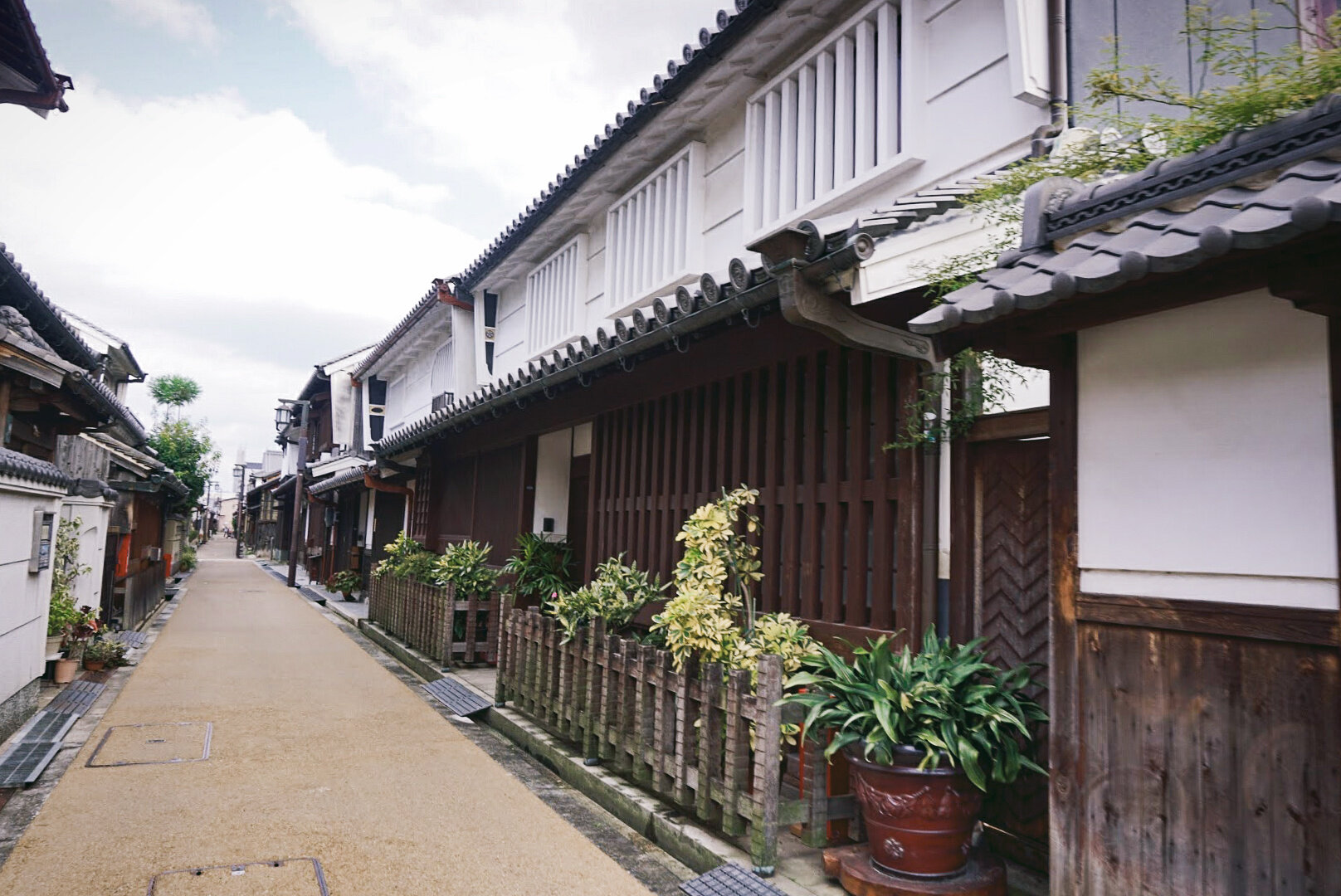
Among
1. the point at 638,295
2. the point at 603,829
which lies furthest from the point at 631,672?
the point at 638,295

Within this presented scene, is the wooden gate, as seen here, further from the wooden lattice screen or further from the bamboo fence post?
the bamboo fence post

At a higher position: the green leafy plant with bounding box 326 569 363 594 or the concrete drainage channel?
the green leafy plant with bounding box 326 569 363 594

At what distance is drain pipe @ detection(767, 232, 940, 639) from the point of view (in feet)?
14.9

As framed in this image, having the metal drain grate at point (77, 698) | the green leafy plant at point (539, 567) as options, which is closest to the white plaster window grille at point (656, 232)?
the green leafy plant at point (539, 567)

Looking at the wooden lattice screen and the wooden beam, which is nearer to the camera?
the wooden beam

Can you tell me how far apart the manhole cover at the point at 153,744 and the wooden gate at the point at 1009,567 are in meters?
5.87

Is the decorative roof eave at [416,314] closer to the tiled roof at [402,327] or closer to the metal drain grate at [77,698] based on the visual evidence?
the tiled roof at [402,327]

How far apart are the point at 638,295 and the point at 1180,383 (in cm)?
685

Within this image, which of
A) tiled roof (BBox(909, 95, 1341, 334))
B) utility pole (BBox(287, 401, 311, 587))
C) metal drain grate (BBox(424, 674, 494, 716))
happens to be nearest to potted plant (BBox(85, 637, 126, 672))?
metal drain grate (BBox(424, 674, 494, 716))

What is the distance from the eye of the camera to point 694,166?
8.73 meters

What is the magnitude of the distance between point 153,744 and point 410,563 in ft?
21.7

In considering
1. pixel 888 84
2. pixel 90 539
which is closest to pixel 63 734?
pixel 90 539

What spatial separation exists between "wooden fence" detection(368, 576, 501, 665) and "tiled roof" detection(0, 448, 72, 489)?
413 cm

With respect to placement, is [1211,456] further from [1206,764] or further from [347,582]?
[347,582]
